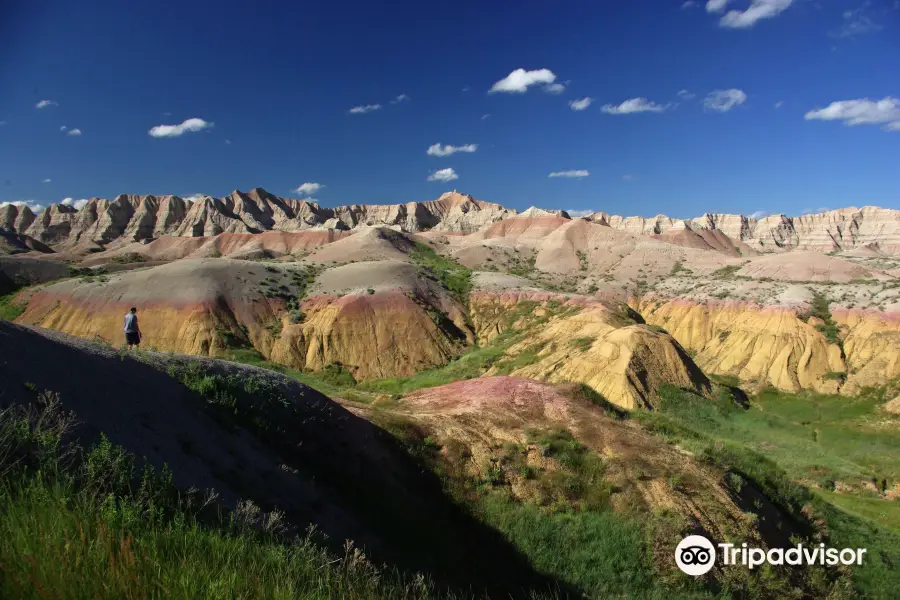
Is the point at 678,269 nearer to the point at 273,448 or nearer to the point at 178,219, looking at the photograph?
the point at 273,448

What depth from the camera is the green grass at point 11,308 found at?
4597cm

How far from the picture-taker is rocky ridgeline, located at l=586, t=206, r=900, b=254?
152 metres

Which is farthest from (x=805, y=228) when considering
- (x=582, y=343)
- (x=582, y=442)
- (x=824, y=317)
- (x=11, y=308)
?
(x=11, y=308)

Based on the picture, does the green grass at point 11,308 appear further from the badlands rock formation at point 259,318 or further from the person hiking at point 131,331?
the person hiking at point 131,331

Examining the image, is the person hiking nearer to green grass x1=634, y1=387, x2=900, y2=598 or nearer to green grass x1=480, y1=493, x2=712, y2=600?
green grass x1=480, y1=493, x2=712, y2=600

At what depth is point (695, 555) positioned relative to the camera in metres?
11.1

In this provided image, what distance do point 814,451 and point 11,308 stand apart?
68437 millimetres

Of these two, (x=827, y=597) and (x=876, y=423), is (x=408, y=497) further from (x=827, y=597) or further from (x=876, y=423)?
(x=876, y=423)

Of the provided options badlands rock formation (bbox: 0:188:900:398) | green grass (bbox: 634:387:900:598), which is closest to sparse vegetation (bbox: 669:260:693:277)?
badlands rock formation (bbox: 0:188:900:398)

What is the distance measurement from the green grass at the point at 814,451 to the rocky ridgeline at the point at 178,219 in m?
117

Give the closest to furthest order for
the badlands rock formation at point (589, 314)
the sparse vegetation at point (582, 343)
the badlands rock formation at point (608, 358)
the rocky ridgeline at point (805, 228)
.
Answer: the badlands rock formation at point (608, 358), the sparse vegetation at point (582, 343), the badlands rock formation at point (589, 314), the rocky ridgeline at point (805, 228)

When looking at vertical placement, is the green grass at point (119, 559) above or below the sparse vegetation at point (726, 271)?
below

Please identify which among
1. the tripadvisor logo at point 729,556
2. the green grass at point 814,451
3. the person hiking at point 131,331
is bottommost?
the green grass at point 814,451

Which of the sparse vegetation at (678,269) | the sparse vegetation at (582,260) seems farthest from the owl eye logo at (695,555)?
the sparse vegetation at (582,260)
